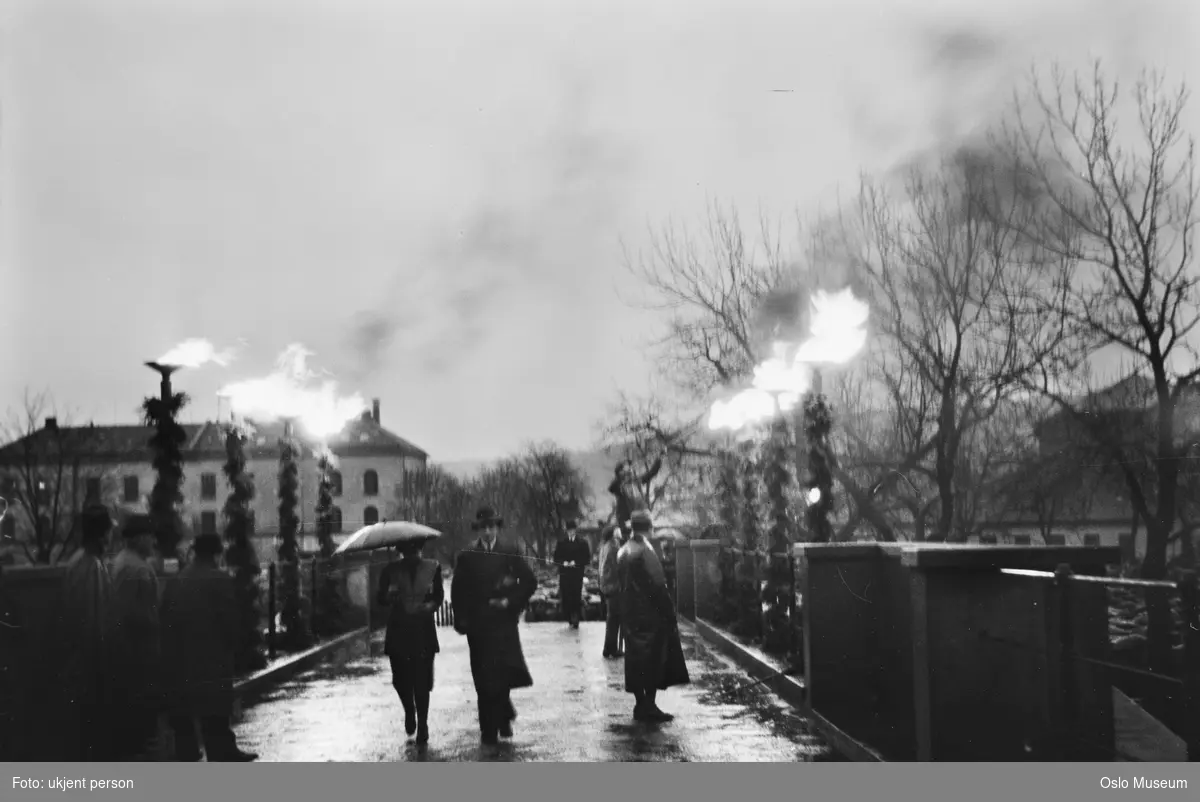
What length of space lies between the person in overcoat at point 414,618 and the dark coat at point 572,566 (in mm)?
9545

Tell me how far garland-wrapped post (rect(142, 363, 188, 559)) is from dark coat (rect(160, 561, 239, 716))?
2790 millimetres

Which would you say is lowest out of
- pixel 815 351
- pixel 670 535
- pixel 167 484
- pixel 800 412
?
pixel 670 535

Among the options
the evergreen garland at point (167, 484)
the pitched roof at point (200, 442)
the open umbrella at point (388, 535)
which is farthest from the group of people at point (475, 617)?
the evergreen garland at point (167, 484)

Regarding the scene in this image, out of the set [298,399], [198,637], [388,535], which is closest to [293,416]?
[298,399]

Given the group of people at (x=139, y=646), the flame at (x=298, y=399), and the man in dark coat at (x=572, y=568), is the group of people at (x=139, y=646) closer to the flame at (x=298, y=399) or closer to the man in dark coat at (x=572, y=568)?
the flame at (x=298, y=399)

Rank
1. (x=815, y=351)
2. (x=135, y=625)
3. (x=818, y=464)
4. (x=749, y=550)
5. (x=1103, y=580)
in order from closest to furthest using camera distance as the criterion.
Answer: (x=1103, y=580) < (x=135, y=625) < (x=815, y=351) < (x=818, y=464) < (x=749, y=550)

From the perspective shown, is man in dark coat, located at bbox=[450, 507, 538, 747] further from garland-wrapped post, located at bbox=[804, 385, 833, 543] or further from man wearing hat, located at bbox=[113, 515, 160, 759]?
garland-wrapped post, located at bbox=[804, 385, 833, 543]

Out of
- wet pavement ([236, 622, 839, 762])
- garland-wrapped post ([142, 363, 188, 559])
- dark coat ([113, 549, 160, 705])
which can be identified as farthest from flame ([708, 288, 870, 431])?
dark coat ([113, 549, 160, 705])

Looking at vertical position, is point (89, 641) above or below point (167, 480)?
below

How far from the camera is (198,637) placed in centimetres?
635

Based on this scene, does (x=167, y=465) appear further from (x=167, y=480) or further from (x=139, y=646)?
(x=139, y=646)

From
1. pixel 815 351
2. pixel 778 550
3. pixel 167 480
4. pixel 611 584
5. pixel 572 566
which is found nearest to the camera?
pixel 815 351

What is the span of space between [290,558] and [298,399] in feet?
11.6

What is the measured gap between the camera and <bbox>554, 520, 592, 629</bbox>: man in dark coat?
1703 centimetres
